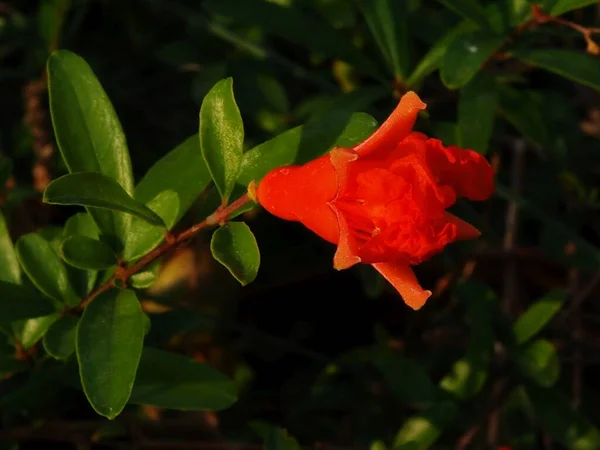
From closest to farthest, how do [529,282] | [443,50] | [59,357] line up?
1. [59,357]
2. [443,50]
3. [529,282]

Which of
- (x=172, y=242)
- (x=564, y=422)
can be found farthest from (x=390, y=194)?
(x=564, y=422)

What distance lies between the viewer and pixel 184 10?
86.2 inches

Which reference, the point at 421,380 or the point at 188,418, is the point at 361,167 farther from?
the point at 188,418

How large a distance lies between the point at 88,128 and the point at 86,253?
0.22m

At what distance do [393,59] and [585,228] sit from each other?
1269 millimetres

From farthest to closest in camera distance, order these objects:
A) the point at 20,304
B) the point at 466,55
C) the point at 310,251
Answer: the point at 310,251 < the point at 466,55 < the point at 20,304

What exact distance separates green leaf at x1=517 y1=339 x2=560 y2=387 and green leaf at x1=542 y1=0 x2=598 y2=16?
72 centimetres

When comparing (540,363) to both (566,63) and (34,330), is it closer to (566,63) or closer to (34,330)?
(566,63)

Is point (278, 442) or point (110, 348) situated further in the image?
point (278, 442)

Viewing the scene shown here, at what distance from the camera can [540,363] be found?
1.80m

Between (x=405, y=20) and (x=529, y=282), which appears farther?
(x=529, y=282)

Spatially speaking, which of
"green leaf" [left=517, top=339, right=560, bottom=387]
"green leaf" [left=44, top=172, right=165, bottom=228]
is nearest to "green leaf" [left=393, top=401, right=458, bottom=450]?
"green leaf" [left=517, top=339, right=560, bottom=387]

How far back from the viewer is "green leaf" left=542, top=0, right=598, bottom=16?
4.56ft

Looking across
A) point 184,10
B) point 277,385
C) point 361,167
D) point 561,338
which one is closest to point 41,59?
point 184,10
